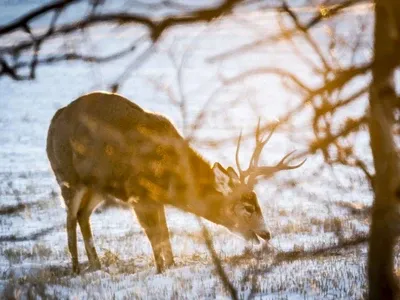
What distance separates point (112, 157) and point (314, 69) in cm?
693

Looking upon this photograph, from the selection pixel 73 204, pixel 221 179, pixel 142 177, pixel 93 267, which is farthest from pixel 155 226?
pixel 73 204

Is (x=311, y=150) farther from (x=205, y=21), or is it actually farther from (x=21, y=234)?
(x=21, y=234)

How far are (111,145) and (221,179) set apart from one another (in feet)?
5.18

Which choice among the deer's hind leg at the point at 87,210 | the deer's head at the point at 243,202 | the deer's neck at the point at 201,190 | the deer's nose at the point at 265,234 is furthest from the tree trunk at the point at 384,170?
the deer's hind leg at the point at 87,210

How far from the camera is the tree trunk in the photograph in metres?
3.71

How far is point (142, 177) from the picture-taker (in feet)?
34.5

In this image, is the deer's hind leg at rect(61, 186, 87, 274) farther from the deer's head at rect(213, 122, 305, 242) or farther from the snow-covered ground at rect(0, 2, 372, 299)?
the deer's head at rect(213, 122, 305, 242)

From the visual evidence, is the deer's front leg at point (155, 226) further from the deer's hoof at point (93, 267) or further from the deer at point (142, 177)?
the deer's hoof at point (93, 267)

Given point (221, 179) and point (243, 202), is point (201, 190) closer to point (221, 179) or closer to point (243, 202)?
point (221, 179)

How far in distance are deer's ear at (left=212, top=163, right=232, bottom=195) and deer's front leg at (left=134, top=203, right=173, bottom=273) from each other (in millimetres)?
879

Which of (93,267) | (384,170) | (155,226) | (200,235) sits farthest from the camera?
(200,235)

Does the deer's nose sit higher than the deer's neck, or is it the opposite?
the deer's neck

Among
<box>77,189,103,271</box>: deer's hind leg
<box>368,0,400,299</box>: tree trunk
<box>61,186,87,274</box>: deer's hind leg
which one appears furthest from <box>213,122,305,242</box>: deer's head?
<box>368,0,400,299</box>: tree trunk

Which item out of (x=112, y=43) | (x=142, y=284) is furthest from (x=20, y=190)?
(x=112, y=43)
